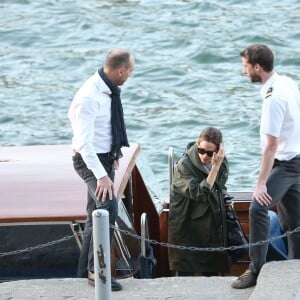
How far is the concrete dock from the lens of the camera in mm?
7934

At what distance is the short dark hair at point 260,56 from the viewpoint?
26.2 ft

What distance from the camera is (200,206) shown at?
29.8 ft

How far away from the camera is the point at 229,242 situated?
9.12m

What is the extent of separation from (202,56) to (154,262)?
32.4 ft

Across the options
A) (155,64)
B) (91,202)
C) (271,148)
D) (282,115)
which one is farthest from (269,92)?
(155,64)

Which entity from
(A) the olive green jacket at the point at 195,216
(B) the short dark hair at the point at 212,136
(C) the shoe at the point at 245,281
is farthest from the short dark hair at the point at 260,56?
(C) the shoe at the point at 245,281

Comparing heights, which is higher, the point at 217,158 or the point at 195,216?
the point at 217,158

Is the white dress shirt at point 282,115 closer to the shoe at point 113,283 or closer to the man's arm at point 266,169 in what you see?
the man's arm at point 266,169

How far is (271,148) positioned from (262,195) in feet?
0.96

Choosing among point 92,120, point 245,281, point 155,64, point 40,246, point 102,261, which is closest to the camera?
point 102,261

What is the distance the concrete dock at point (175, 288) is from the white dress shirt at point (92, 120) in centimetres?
76

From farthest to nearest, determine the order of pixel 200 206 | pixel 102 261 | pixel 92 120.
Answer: pixel 200 206 → pixel 92 120 → pixel 102 261

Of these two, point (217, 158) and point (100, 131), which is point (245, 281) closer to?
point (217, 158)

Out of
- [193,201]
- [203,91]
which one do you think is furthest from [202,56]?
[193,201]
